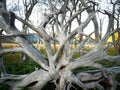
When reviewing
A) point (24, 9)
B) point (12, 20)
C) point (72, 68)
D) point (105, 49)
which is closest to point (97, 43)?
point (105, 49)

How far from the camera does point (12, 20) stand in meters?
10.2

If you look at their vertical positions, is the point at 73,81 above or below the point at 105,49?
below

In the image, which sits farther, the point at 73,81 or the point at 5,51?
the point at 5,51

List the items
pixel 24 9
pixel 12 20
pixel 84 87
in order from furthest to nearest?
pixel 24 9 → pixel 12 20 → pixel 84 87

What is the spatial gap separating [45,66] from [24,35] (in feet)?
4.18

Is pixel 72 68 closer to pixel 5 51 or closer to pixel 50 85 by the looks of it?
pixel 50 85

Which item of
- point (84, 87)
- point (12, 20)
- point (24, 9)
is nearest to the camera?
point (84, 87)

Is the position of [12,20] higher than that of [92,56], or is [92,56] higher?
[12,20]

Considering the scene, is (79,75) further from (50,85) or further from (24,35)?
(24,35)

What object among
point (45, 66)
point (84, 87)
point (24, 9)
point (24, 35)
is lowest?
point (84, 87)

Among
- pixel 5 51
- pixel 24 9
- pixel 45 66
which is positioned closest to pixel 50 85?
pixel 45 66

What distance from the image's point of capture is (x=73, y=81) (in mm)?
9680

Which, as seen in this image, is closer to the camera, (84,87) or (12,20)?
(84,87)

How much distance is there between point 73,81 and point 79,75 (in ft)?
1.95
